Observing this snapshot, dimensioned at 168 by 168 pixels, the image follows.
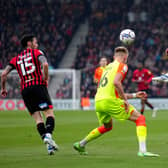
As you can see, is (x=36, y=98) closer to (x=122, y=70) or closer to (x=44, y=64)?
(x=44, y=64)

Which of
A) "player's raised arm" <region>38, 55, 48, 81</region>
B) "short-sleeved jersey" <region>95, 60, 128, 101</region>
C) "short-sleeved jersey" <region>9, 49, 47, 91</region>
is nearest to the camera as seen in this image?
"short-sleeved jersey" <region>95, 60, 128, 101</region>

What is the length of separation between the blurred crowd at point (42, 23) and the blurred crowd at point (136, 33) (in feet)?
4.44

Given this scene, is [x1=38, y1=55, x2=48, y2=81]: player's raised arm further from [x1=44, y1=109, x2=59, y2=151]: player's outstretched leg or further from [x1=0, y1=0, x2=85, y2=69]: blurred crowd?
[x1=0, y1=0, x2=85, y2=69]: blurred crowd

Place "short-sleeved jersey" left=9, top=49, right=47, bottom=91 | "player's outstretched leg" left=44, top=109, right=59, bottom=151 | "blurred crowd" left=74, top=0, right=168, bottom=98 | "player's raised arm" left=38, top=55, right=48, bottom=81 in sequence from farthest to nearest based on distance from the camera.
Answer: "blurred crowd" left=74, top=0, right=168, bottom=98 < "short-sleeved jersey" left=9, top=49, right=47, bottom=91 < "player's raised arm" left=38, top=55, right=48, bottom=81 < "player's outstretched leg" left=44, top=109, right=59, bottom=151

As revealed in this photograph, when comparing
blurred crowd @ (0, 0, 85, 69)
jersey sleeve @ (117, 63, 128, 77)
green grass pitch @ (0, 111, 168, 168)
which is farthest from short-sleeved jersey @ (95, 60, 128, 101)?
blurred crowd @ (0, 0, 85, 69)

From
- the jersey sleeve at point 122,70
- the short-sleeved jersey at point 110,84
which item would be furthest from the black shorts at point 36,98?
the jersey sleeve at point 122,70

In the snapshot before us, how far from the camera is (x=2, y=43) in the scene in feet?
115

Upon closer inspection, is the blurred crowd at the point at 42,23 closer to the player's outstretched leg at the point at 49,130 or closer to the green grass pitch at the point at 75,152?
the green grass pitch at the point at 75,152

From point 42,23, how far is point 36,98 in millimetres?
28256

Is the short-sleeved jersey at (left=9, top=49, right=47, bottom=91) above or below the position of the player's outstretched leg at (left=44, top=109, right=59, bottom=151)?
above

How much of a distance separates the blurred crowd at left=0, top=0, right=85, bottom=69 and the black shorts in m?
24.0

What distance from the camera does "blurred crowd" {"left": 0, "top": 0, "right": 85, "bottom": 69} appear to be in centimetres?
3603

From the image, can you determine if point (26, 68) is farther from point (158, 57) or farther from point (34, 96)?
point (158, 57)

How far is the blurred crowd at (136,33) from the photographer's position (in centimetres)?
3381
